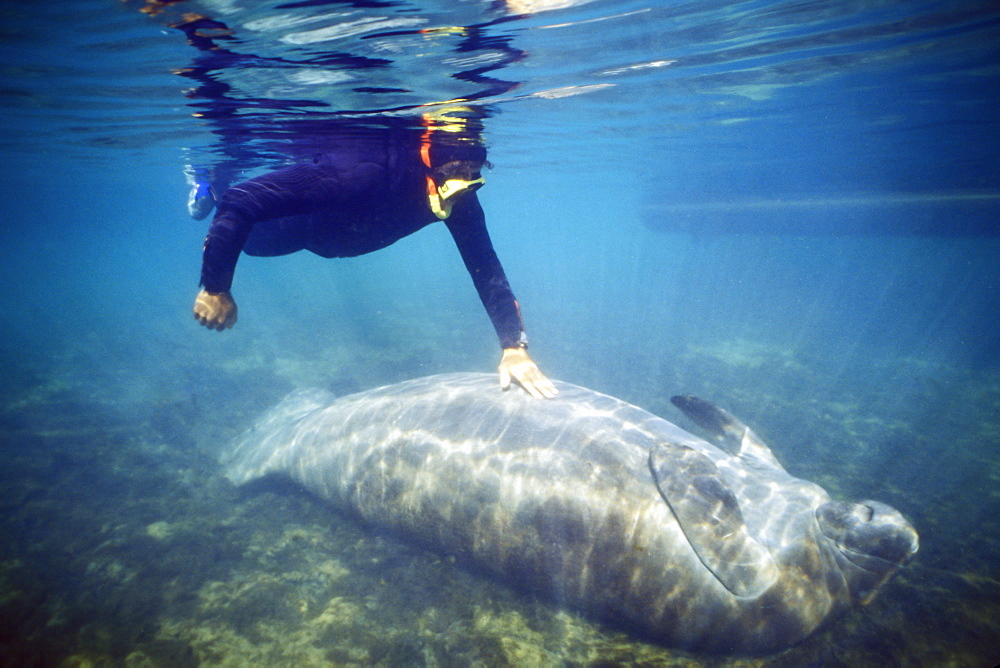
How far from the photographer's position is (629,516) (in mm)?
3527

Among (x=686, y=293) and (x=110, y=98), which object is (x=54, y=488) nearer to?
(x=110, y=98)

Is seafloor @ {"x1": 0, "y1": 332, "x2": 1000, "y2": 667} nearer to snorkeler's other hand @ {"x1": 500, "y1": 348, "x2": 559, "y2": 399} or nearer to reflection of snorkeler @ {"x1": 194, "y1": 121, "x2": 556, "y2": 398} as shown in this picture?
snorkeler's other hand @ {"x1": 500, "y1": 348, "x2": 559, "y2": 399}

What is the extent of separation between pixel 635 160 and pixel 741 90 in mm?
12440

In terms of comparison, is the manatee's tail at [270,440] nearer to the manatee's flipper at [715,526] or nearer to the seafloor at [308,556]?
the seafloor at [308,556]

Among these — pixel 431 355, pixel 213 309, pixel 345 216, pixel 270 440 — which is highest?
pixel 345 216

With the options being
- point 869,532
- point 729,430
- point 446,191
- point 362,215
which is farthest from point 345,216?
point 869,532

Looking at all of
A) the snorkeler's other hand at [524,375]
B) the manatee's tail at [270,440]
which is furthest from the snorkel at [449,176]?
the manatee's tail at [270,440]

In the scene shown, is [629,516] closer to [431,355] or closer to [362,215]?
[362,215]

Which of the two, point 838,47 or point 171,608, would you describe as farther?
point 838,47

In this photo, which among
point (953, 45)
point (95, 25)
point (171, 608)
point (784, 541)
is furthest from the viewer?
point (953, 45)

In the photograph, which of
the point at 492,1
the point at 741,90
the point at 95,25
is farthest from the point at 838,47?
the point at 95,25

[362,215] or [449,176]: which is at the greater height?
[449,176]

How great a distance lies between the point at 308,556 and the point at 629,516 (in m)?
3.96

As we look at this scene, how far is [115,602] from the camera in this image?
4.19 metres
